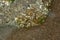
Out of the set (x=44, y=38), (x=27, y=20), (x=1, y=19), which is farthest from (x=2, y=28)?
(x=44, y=38)

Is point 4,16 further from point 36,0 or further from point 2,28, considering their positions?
point 36,0

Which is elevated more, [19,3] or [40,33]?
[19,3]

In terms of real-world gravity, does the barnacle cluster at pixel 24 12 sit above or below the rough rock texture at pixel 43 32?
above

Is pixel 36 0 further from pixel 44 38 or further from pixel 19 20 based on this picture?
pixel 44 38

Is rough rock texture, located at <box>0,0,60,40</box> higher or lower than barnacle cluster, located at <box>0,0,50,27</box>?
lower

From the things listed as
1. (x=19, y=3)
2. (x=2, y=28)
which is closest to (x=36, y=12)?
(x=19, y=3)

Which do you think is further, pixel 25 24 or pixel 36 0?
pixel 36 0

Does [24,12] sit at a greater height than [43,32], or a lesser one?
greater
